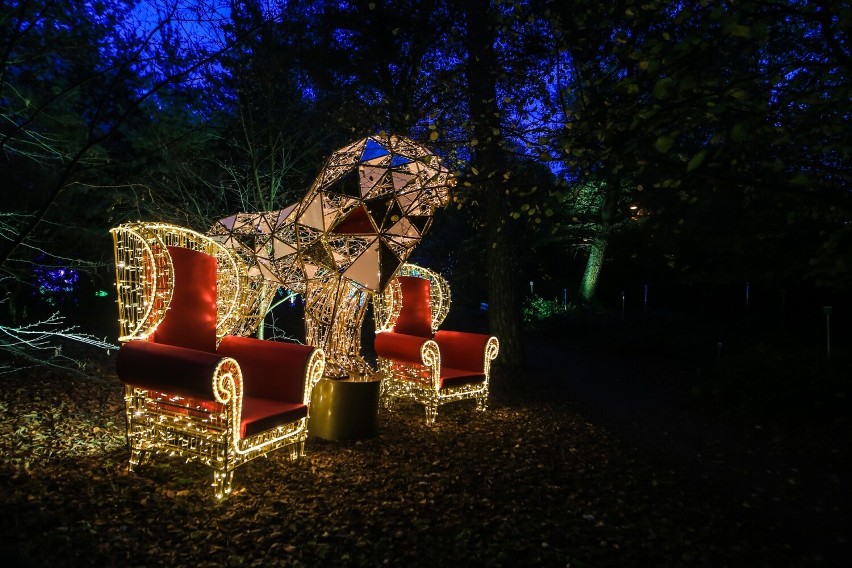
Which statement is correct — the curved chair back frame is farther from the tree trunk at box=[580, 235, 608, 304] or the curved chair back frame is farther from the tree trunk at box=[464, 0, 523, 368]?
the tree trunk at box=[580, 235, 608, 304]

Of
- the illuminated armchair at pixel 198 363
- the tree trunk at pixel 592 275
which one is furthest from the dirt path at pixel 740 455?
the tree trunk at pixel 592 275

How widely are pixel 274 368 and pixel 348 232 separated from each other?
1.19 m

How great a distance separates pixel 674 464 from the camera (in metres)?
4.33

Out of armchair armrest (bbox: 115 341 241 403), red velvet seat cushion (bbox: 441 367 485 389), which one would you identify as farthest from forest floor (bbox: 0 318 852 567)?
armchair armrest (bbox: 115 341 241 403)

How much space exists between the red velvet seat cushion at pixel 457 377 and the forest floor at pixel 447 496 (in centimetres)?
35

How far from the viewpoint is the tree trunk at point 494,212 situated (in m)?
7.39

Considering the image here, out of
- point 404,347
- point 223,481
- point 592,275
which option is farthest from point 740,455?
point 592,275

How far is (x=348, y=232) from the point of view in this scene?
4.31 m

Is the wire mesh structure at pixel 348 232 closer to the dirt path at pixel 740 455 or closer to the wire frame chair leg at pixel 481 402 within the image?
the wire frame chair leg at pixel 481 402

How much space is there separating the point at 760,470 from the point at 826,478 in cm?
44

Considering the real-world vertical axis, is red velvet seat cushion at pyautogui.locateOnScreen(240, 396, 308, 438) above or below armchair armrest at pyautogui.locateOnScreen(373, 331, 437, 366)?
below

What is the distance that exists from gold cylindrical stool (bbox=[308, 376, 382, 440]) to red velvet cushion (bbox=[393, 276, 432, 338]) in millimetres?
1273

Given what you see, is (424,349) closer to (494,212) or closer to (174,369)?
(174,369)

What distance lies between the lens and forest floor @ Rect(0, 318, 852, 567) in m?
2.73
